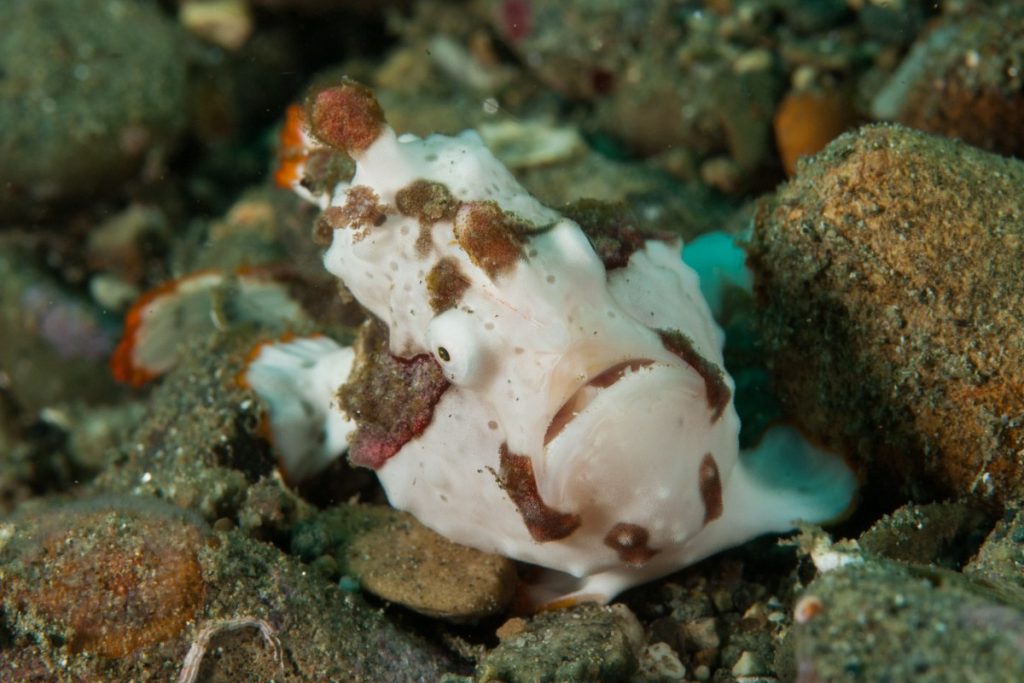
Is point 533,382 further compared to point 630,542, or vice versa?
point 630,542

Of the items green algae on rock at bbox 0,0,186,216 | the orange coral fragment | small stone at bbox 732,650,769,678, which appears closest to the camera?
small stone at bbox 732,650,769,678

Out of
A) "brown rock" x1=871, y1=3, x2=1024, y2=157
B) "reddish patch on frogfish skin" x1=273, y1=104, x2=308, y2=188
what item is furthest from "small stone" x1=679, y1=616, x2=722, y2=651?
"brown rock" x1=871, y1=3, x2=1024, y2=157

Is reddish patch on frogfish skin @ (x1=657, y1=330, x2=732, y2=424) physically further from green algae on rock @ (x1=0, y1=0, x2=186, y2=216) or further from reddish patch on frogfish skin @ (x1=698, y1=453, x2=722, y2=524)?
green algae on rock @ (x1=0, y1=0, x2=186, y2=216)

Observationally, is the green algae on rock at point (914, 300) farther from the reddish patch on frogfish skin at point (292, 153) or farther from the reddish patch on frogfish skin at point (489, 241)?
the reddish patch on frogfish skin at point (292, 153)

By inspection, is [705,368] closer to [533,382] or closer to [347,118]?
[533,382]

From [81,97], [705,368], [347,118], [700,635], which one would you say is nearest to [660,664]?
[700,635]

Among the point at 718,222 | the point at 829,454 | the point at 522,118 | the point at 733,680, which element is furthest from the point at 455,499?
the point at 522,118

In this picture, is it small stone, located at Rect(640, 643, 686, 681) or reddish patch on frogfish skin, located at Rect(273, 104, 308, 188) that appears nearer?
small stone, located at Rect(640, 643, 686, 681)
